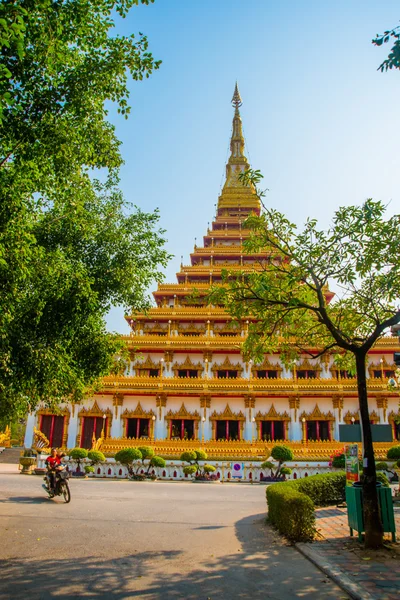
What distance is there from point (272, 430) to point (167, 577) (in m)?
24.3

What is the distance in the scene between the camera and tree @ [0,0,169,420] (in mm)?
7453

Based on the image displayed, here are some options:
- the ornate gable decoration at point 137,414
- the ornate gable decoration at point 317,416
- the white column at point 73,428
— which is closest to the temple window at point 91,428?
the white column at point 73,428

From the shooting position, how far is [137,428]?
30.3 m

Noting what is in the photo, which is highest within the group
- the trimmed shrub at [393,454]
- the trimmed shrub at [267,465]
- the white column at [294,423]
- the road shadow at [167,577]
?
the white column at [294,423]

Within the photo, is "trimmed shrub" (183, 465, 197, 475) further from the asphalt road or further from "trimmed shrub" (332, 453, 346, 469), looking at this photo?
the asphalt road

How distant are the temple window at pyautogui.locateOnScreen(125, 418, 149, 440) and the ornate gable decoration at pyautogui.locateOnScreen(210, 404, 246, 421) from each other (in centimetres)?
443

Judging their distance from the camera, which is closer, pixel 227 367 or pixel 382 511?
pixel 382 511

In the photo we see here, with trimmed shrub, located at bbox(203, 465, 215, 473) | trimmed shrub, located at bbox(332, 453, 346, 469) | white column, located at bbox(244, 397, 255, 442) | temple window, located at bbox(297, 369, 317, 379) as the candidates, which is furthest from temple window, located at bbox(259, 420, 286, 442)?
trimmed shrub, located at bbox(203, 465, 215, 473)

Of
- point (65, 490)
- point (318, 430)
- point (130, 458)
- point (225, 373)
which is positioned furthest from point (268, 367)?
point (65, 490)

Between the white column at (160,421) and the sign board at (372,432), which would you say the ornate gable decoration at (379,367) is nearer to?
the white column at (160,421)

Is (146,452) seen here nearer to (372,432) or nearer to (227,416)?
(227,416)

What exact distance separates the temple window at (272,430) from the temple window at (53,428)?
42.9 feet

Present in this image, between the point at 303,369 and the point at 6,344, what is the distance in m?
25.8

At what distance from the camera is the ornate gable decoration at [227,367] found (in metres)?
32.1
